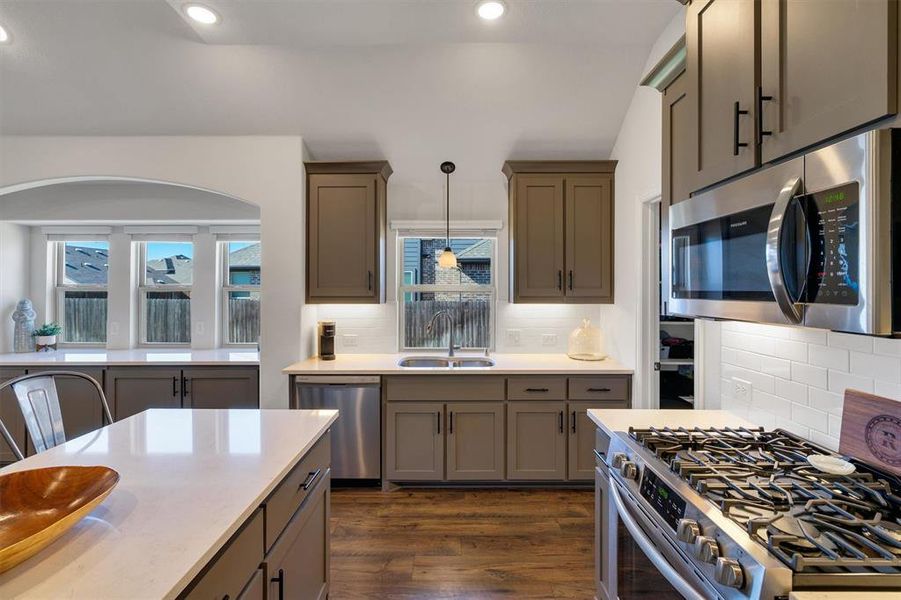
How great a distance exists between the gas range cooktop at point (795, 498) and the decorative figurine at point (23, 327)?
5.06 meters

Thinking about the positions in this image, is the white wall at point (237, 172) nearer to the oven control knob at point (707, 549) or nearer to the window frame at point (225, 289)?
the window frame at point (225, 289)

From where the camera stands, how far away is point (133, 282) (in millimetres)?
4055

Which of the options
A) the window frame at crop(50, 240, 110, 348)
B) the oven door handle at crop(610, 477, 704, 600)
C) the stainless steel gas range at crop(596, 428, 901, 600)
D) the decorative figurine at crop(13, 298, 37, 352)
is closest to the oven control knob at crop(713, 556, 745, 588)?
the stainless steel gas range at crop(596, 428, 901, 600)

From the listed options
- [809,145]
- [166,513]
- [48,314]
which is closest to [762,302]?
[809,145]

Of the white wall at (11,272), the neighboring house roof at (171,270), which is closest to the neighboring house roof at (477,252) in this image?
the neighboring house roof at (171,270)

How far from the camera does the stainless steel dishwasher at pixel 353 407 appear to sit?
3.02 meters

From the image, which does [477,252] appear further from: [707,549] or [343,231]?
[707,549]

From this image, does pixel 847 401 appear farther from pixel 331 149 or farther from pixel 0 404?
pixel 0 404

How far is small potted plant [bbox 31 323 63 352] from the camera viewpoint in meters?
3.87

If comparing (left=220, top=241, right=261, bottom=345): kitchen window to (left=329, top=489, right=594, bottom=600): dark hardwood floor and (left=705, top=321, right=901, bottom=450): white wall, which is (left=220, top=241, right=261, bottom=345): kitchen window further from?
(left=705, top=321, right=901, bottom=450): white wall

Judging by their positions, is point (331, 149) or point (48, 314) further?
point (48, 314)

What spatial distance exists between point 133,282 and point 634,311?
4.44 m

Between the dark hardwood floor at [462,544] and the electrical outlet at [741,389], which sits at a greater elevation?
the electrical outlet at [741,389]

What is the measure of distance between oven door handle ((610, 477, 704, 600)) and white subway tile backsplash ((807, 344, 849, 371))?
79cm
